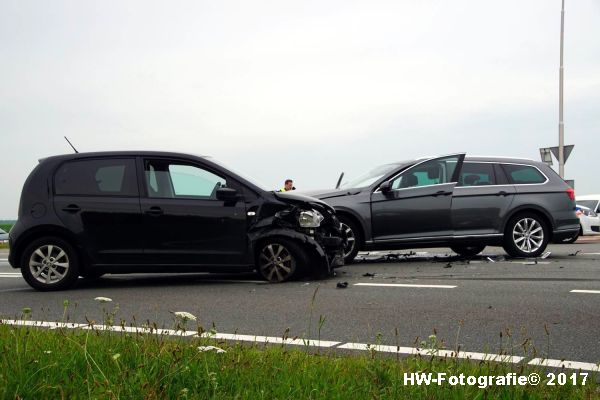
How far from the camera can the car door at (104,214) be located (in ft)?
29.9

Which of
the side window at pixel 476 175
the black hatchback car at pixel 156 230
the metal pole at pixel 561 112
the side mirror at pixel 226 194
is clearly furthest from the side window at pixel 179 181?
the metal pole at pixel 561 112

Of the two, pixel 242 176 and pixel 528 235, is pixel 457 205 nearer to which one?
pixel 528 235

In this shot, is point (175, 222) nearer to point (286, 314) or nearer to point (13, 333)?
point (286, 314)

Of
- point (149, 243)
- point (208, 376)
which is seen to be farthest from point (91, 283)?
point (208, 376)

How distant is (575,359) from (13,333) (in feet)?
12.1

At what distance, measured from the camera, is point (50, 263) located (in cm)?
908

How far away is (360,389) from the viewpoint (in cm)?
366

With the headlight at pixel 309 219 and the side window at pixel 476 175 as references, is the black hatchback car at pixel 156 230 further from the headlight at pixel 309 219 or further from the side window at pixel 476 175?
the side window at pixel 476 175

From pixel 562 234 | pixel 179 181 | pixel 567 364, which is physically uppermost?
pixel 179 181

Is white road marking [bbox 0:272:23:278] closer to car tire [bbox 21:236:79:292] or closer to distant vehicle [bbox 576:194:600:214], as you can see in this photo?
car tire [bbox 21:236:79:292]

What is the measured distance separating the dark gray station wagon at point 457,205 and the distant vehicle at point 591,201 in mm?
15769

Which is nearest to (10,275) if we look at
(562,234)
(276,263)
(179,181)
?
(179,181)

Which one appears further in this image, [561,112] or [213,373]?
[561,112]

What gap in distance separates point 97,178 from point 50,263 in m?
1.19
